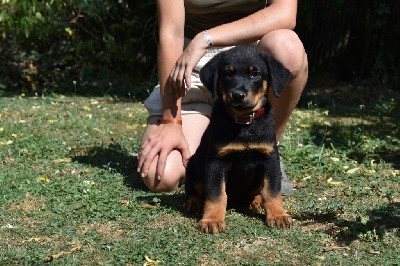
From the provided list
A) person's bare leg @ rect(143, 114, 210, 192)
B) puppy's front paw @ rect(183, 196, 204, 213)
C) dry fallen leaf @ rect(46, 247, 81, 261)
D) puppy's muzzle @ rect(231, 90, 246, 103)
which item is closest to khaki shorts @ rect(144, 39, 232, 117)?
person's bare leg @ rect(143, 114, 210, 192)

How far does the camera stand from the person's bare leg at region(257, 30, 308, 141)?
15.2 ft

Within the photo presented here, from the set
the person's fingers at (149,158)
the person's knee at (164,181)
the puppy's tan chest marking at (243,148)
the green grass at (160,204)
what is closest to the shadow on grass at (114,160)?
the green grass at (160,204)

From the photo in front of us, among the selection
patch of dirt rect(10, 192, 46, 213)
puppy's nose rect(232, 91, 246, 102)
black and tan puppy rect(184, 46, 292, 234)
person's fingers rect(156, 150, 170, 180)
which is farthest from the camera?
person's fingers rect(156, 150, 170, 180)

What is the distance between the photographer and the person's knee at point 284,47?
15.2 feet

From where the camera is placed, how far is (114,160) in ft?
18.9

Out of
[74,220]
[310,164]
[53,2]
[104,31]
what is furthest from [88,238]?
[104,31]

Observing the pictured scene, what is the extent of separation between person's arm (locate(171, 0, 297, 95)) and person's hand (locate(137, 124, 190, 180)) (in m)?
0.33

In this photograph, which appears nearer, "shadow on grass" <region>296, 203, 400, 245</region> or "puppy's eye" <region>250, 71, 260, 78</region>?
"shadow on grass" <region>296, 203, 400, 245</region>

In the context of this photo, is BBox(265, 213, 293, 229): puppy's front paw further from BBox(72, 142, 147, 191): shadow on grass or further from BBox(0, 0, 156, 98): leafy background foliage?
BBox(0, 0, 156, 98): leafy background foliage

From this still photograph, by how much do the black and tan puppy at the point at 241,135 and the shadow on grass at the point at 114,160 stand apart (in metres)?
1.09

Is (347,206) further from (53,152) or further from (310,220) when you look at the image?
(53,152)

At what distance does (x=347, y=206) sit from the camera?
14.6ft

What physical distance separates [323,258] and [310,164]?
6.81 feet

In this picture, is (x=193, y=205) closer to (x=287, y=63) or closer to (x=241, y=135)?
(x=241, y=135)
